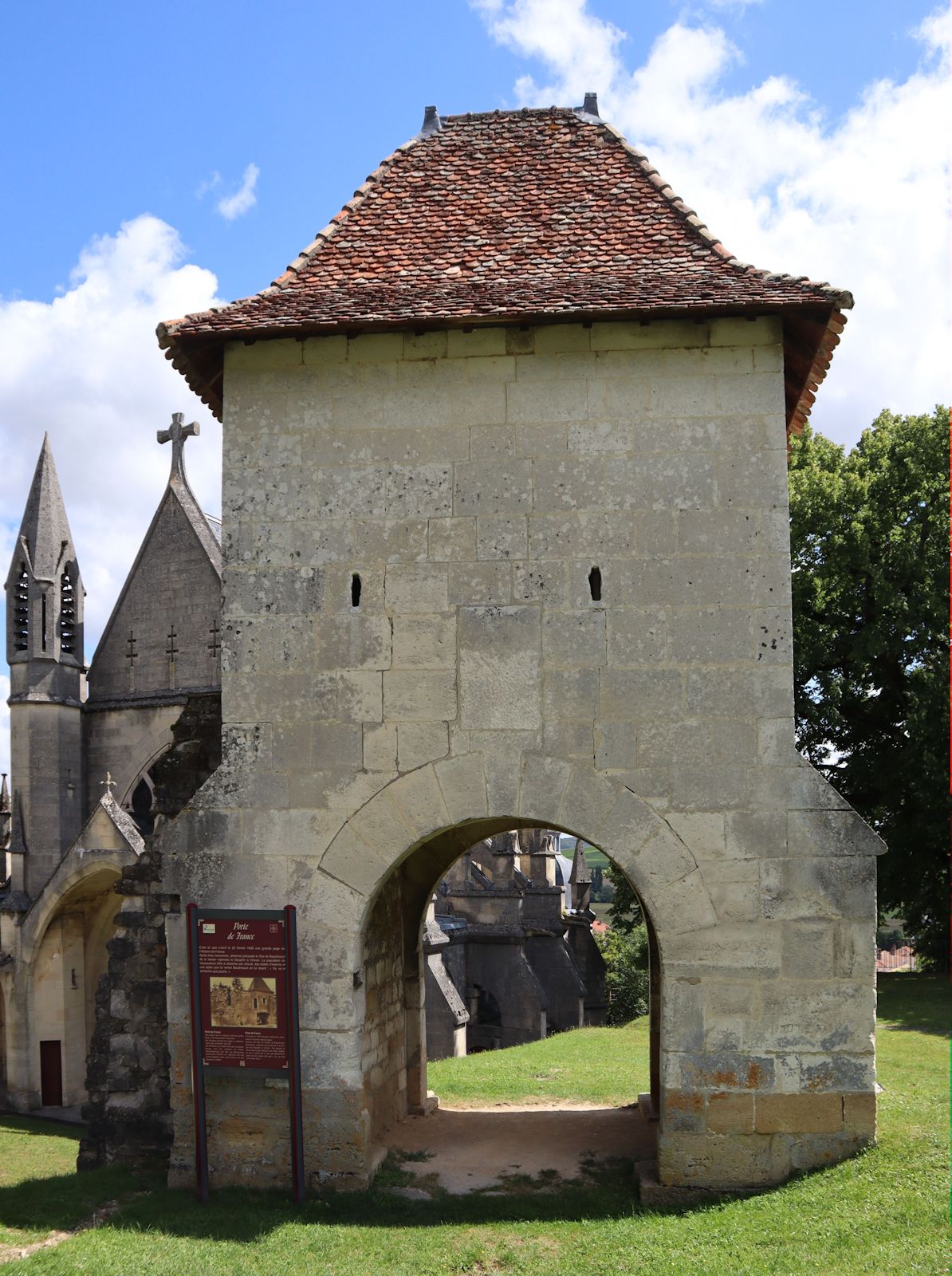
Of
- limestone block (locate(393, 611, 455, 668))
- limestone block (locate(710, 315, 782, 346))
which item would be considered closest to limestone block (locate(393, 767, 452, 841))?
limestone block (locate(393, 611, 455, 668))

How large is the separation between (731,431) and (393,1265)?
20.9 ft

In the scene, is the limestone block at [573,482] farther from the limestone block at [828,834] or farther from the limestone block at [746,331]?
the limestone block at [828,834]

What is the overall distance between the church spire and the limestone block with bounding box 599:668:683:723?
17592 mm

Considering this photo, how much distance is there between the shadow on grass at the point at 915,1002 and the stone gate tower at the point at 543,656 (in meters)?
9.33

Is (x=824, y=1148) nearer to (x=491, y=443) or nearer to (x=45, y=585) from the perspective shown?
(x=491, y=443)

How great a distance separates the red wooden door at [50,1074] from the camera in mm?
21516

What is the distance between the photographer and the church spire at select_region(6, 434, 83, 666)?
75.5 feet

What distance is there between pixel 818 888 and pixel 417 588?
3795mm

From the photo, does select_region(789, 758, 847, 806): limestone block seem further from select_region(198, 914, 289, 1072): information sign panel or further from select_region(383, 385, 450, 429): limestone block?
select_region(198, 914, 289, 1072): information sign panel

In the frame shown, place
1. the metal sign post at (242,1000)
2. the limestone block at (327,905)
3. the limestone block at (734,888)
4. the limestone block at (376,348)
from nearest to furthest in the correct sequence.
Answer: the limestone block at (734,888), the metal sign post at (242,1000), the limestone block at (327,905), the limestone block at (376,348)

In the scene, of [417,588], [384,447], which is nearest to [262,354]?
[384,447]

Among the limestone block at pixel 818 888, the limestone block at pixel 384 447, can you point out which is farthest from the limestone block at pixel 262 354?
the limestone block at pixel 818 888

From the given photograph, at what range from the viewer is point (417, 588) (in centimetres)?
864

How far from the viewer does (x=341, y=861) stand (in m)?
8.49
